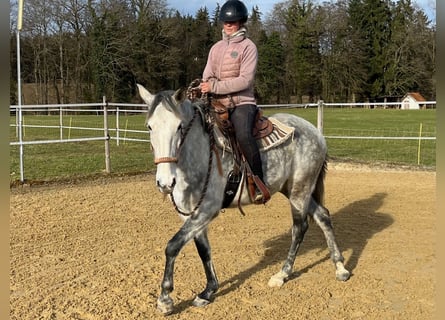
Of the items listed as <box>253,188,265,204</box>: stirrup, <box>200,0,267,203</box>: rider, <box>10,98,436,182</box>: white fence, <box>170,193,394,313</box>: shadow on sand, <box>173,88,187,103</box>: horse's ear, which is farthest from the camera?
<box>10,98,436,182</box>: white fence

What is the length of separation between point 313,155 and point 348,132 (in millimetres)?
17824

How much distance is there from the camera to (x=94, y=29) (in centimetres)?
4272

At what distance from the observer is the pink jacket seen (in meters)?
3.80

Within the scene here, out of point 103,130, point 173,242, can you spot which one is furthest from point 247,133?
point 103,130

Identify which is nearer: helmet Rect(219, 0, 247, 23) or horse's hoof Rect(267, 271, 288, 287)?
helmet Rect(219, 0, 247, 23)

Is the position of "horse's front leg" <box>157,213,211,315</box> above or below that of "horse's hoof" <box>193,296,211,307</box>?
above

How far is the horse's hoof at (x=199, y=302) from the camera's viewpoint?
3766 millimetres

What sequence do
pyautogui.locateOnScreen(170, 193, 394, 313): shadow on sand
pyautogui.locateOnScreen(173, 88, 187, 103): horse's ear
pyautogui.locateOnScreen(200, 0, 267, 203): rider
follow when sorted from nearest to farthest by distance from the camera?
pyautogui.locateOnScreen(173, 88, 187, 103): horse's ear, pyautogui.locateOnScreen(200, 0, 267, 203): rider, pyautogui.locateOnScreen(170, 193, 394, 313): shadow on sand

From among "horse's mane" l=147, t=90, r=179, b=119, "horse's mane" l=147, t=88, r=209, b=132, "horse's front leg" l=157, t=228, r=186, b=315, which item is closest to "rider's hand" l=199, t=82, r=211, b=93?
"horse's mane" l=147, t=88, r=209, b=132

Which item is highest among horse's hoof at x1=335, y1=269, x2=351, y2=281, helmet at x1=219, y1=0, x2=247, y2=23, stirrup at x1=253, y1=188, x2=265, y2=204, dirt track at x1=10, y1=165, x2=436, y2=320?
helmet at x1=219, y1=0, x2=247, y2=23

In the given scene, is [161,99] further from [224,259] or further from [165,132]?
[224,259]

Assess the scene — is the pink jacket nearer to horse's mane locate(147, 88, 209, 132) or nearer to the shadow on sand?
horse's mane locate(147, 88, 209, 132)

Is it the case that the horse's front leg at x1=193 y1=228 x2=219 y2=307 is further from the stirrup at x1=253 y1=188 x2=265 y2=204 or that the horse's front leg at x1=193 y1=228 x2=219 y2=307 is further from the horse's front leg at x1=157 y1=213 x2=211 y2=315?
the stirrup at x1=253 y1=188 x2=265 y2=204

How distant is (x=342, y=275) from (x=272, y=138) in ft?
5.08
